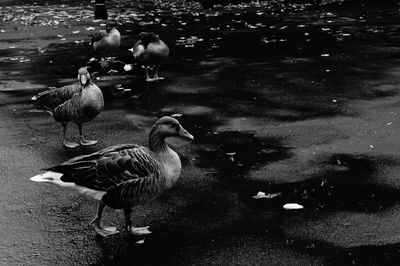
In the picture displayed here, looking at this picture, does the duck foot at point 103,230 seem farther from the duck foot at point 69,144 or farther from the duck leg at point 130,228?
the duck foot at point 69,144

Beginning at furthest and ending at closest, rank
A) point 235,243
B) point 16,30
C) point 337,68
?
point 16,30
point 337,68
point 235,243

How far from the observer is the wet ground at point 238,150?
536cm

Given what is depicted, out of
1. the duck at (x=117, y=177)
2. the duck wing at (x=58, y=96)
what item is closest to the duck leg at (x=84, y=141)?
the duck wing at (x=58, y=96)

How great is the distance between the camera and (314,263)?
496cm

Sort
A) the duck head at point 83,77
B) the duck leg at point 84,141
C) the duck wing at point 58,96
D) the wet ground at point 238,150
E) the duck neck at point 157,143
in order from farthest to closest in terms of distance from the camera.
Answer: the duck leg at point 84,141 → the duck wing at point 58,96 → the duck head at point 83,77 → the duck neck at point 157,143 → the wet ground at point 238,150

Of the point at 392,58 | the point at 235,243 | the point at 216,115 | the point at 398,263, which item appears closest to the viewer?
the point at 398,263

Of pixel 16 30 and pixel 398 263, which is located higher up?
pixel 398 263

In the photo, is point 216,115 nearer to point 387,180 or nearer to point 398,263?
point 387,180

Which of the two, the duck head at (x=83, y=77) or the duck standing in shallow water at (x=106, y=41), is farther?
the duck standing in shallow water at (x=106, y=41)

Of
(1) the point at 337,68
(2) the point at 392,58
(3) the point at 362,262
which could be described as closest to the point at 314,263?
(3) the point at 362,262

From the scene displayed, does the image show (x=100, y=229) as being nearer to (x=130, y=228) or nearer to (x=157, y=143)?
(x=130, y=228)

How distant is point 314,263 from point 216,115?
5.00 metres

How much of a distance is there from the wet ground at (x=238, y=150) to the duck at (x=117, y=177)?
38cm

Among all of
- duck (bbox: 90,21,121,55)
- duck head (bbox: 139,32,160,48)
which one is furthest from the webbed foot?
duck (bbox: 90,21,121,55)
